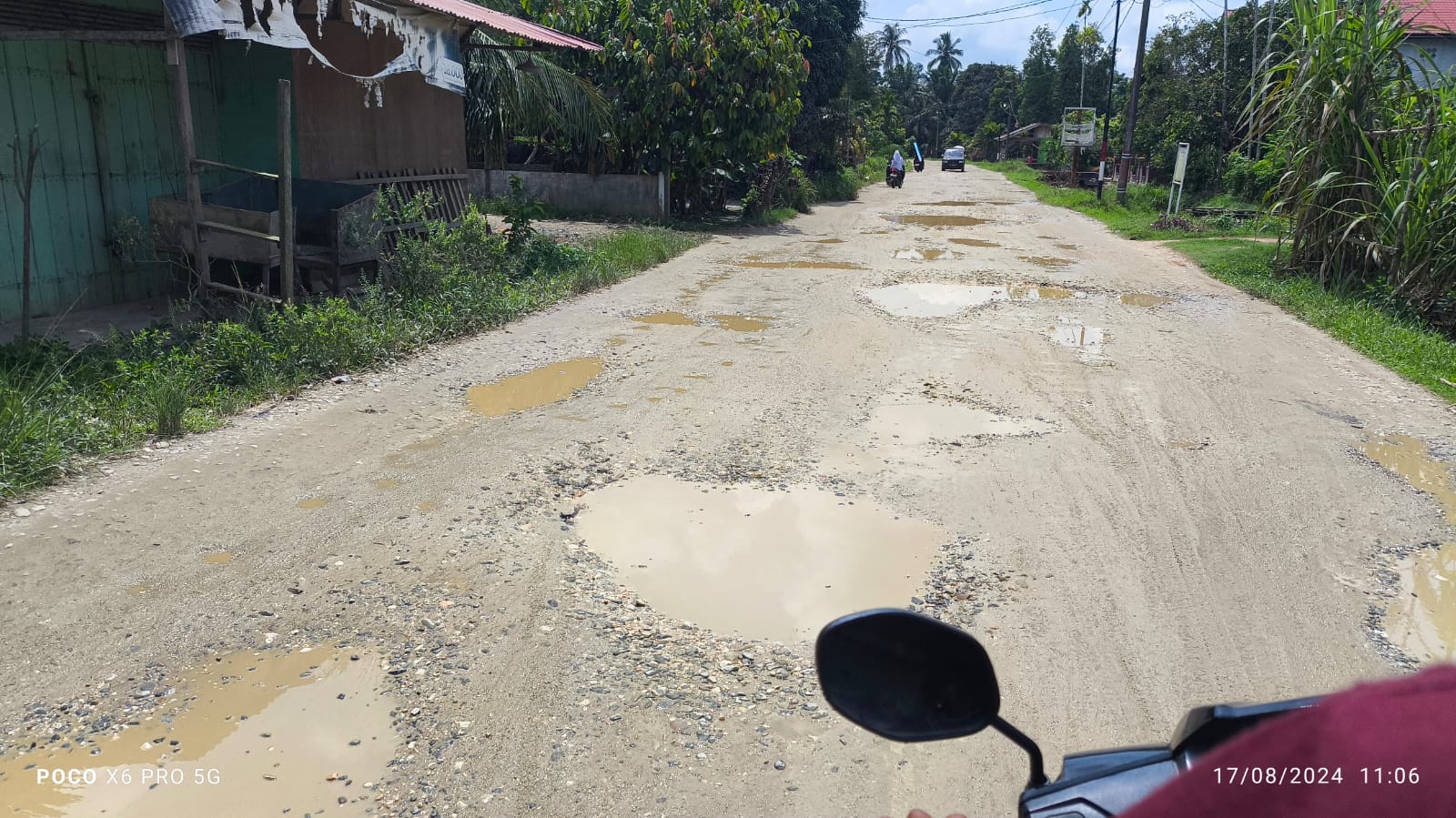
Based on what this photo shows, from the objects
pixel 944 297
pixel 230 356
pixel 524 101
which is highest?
pixel 524 101

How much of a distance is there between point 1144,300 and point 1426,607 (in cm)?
769

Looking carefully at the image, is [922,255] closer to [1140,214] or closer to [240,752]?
[1140,214]

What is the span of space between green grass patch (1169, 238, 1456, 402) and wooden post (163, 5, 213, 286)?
29.9ft

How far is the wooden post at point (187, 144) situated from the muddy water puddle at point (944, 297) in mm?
6083

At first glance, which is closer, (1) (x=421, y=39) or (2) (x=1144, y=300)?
(1) (x=421, y=39)

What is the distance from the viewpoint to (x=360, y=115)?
1063 cm

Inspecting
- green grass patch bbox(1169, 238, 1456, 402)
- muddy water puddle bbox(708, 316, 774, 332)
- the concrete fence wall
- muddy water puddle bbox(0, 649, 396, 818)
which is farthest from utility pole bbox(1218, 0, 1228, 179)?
muddy water puddle bbox(0, 649, 396, 818)

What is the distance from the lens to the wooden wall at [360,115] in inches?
388

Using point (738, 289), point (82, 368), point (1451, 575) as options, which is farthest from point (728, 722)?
point (738, 289)

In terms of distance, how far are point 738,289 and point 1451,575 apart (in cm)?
801

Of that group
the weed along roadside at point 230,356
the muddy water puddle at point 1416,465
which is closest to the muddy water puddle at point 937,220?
the weed along roadside at point 230,356

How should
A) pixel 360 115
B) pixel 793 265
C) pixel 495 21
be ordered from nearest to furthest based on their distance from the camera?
1. pixel 495 21
2. pixel 360 115
3. pixel 793 265

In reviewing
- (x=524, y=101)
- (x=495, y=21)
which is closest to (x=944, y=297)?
(x=495, y=21)

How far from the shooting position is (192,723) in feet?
9.87
